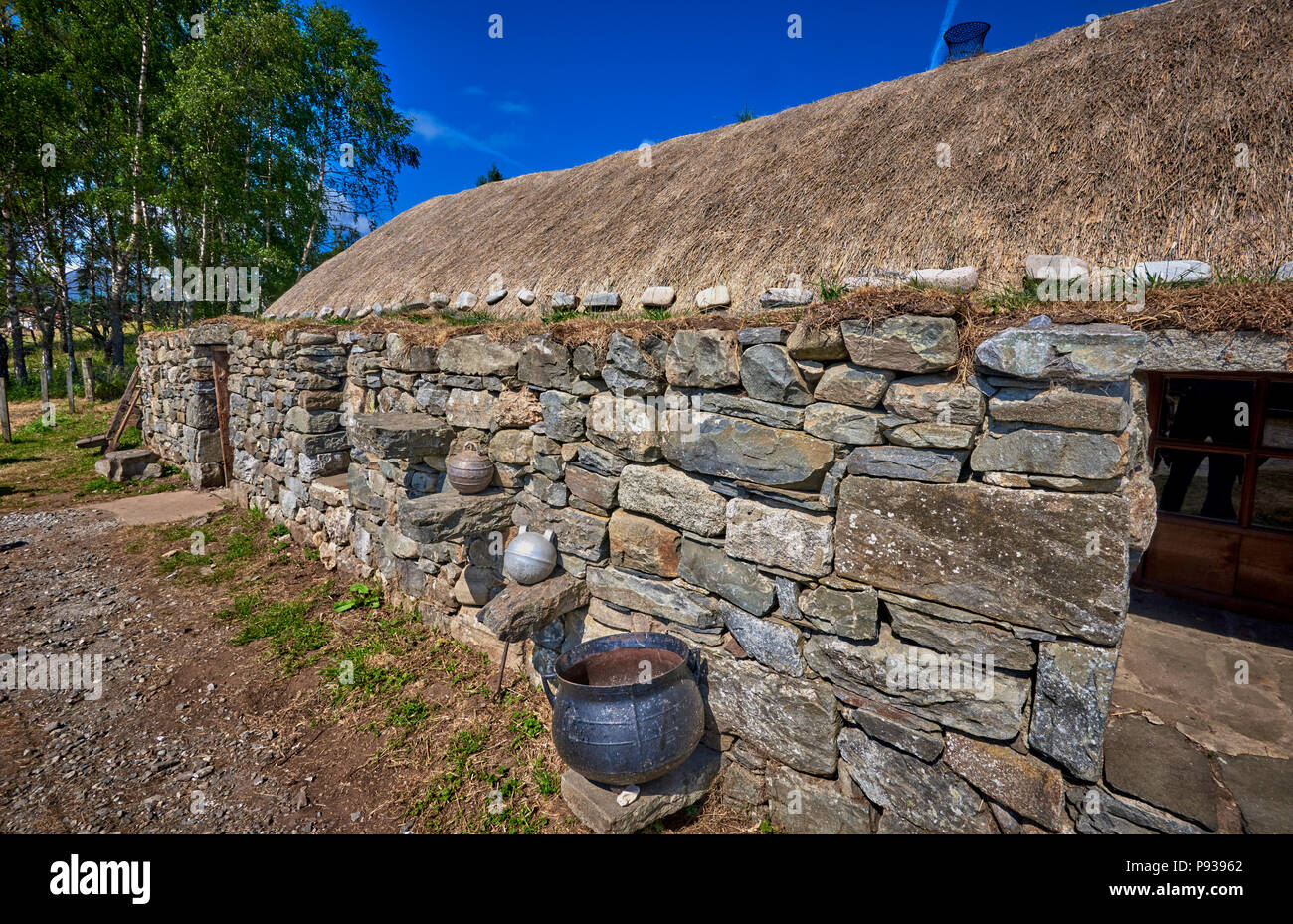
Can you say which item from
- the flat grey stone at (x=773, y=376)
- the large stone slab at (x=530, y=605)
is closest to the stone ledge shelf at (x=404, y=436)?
the large stone slab at (x=530, y=605)

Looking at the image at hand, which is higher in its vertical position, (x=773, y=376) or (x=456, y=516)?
(x=773, y=376)

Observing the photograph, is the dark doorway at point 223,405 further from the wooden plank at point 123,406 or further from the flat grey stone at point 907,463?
the flat grey stone at point 907,463

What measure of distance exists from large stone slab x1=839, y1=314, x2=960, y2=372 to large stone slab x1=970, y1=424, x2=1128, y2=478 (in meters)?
0.33

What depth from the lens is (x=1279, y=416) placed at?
10.3 feet

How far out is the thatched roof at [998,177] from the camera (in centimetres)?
220

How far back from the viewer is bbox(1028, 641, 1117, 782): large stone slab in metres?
1.94

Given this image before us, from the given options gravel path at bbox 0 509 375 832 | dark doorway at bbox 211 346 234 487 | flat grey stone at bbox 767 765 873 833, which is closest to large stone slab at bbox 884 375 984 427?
flat grey stone at bbox 767 765 873 833

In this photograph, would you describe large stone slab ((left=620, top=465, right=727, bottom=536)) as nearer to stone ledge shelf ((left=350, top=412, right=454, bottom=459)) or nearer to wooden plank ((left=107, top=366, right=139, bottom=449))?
stone ledge shelf ((left=350, top=412, right=454, bottom=459))

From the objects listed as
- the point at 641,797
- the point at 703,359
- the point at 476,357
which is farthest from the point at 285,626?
the point at 703,359

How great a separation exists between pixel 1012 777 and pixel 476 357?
368cm

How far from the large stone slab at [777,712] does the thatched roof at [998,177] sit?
193 cm

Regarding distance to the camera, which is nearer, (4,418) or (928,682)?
(928,682)

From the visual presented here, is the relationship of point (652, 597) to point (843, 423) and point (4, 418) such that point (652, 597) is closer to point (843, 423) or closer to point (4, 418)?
point (843, 423)
